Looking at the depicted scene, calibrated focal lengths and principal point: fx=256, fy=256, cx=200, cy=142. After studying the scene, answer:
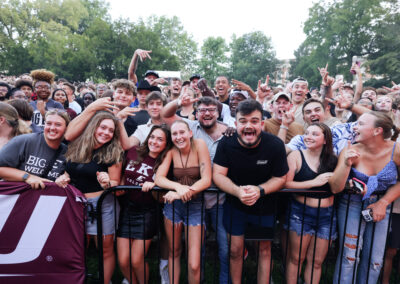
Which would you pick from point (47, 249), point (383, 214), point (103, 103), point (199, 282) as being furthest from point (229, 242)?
point (103, 103)

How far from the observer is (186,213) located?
3039mm

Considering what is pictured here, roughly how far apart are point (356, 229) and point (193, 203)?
6.15 feet

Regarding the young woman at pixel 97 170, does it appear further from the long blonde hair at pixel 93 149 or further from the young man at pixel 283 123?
the young man at pixel 283 123

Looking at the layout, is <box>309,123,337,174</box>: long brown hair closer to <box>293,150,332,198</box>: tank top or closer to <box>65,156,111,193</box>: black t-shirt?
<box>293,150,332,198</box>: tank top

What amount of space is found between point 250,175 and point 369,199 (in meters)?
1.40

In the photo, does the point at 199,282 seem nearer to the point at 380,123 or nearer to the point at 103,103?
the point at 103,103

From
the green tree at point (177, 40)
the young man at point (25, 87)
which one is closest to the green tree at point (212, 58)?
the green tree at point (177, 40)

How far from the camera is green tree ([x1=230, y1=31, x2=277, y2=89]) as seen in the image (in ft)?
177

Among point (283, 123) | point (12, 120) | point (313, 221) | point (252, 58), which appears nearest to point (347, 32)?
point (252, 58)

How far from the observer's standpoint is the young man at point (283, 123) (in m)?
3.75

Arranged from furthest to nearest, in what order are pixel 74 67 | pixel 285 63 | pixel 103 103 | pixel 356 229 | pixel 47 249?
1. pixel 285 63
2. pixel 74 67
3. pixel 103 103
4. pixel 356 229
5. pixel 47 249

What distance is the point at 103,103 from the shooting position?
3.16 meters

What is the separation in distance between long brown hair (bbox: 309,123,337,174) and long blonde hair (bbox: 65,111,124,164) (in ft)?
7.81

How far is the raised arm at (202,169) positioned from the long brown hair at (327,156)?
128 cm
